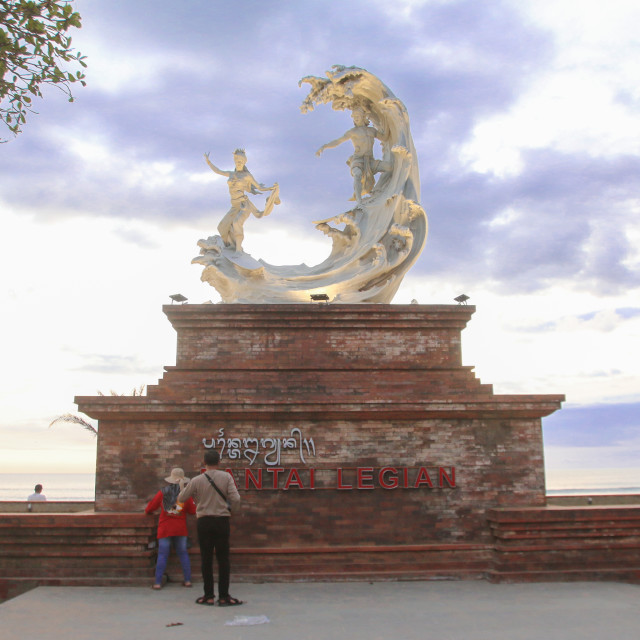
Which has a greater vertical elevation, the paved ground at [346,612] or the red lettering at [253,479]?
the red lettering at [253,479]

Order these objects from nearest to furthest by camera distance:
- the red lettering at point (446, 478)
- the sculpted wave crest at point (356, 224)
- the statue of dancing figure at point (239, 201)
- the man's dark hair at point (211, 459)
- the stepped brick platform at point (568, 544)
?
the man's dark hair at point (211, 459) → the stepped brick platform at point (568, 544) → the red lettering at point (446, 478) → the sculpted wave crest at point (356, 224) → the statue of dancing figure at point (239, 201)

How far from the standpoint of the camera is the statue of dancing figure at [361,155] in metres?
13.7

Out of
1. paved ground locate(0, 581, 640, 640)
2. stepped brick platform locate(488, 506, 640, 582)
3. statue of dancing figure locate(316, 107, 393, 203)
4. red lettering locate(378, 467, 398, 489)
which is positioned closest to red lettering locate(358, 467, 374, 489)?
red lettering locate(378, 467, 398, 489)

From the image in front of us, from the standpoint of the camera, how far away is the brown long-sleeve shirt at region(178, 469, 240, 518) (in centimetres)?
755

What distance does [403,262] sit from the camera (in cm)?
1288

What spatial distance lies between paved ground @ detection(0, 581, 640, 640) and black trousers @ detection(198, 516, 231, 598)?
257mm

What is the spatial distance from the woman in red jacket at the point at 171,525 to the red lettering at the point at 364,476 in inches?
101

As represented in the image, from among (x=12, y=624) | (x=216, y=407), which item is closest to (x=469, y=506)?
(x=216, y=407)

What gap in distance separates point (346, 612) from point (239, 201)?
7.91 metres

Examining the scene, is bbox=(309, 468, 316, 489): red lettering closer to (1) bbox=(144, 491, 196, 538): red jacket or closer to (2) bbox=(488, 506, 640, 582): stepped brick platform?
(1) bbox=(144, 491, 196, 538): red jacket

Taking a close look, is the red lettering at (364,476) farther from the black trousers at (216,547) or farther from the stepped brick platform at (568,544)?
the black trousers at (216,547)

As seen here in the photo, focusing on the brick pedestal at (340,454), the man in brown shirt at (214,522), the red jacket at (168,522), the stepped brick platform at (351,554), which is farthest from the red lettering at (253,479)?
the man in brown shirt at (214,522)

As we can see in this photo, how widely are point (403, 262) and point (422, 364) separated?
2533 millimetres

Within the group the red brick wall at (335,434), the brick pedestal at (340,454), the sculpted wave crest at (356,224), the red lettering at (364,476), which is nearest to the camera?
the brick pedestal at (340,454)
